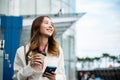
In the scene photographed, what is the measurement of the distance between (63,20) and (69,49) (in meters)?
7.37

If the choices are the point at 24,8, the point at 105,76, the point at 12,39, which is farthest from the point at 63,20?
the point at 105,76

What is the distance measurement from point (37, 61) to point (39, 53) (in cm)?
7

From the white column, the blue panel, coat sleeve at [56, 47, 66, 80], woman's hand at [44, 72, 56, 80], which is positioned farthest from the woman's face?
the white column

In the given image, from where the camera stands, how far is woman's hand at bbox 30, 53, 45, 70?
2404mm

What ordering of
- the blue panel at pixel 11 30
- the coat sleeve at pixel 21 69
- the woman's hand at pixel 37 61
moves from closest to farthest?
the woman's hand at pixel 37 61 < the coat sleeve at pixel 21 69 < the blue panel at pixel 11 30

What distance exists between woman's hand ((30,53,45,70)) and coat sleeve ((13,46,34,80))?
0.14ft

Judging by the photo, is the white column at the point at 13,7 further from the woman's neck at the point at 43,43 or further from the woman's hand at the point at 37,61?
the woman's hand at the point at 37,61

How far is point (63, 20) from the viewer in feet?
43.1

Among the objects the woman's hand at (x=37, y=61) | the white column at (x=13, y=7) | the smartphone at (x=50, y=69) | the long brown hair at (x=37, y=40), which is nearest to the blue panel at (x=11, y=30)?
the long brown hair at (x=37, y=40)

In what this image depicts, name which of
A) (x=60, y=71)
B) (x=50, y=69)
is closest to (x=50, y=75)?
(x=50, y=69)

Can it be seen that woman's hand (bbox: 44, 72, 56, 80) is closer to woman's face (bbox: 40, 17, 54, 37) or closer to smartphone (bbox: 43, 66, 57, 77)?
smartphone (bbox: 43, 66, 57, 77)

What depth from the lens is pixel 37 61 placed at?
240cm

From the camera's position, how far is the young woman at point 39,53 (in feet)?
8.29

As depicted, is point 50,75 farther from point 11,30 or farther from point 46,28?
point 11,30
